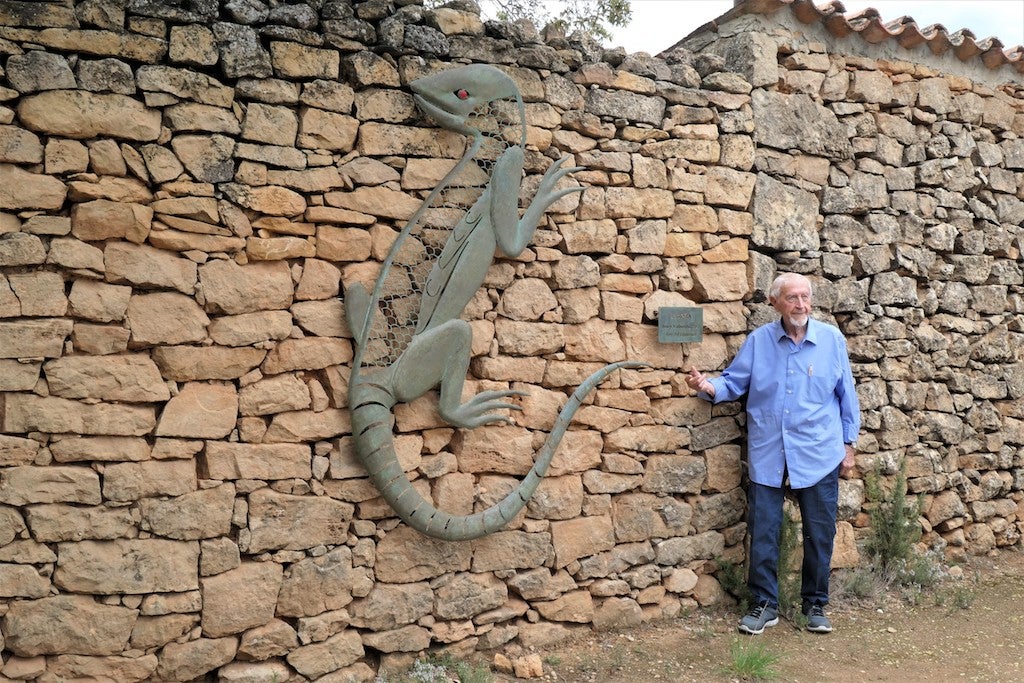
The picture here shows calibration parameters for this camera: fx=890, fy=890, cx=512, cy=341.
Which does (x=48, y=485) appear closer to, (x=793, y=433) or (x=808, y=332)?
(x=793, y=433)

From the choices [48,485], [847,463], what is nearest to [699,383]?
[847,463]

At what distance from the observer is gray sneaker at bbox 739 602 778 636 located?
4551 mm

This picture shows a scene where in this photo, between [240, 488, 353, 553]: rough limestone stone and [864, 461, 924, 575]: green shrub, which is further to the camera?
[864, 461, 924, 575]: green shrub

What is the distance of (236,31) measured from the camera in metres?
3.54

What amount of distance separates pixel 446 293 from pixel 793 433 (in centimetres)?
199

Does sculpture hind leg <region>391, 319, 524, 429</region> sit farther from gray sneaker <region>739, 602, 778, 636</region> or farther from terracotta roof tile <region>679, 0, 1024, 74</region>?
terracotta roof tile <region>679, 0, 1024, 74</region>

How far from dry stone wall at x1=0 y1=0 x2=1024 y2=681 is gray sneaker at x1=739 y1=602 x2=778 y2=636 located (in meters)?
0.27

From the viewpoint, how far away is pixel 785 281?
4.64 meters

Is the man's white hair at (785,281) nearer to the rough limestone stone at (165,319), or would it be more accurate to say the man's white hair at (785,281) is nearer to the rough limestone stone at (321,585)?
the rough limestone stone at (321,585)

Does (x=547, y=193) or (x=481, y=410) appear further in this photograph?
(x=547, y=193)

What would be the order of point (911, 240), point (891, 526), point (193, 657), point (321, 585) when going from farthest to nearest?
point (911, 240), point (891, 526), point (321, 585), point (193, 657)

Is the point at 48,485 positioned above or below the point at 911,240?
below

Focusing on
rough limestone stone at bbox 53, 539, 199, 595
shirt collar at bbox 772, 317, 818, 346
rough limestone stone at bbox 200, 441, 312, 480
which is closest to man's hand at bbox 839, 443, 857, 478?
shirt collar at bbox 772, 317, 818, 346

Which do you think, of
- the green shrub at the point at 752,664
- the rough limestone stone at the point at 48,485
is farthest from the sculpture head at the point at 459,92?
the green shrub at the point at 752,664
